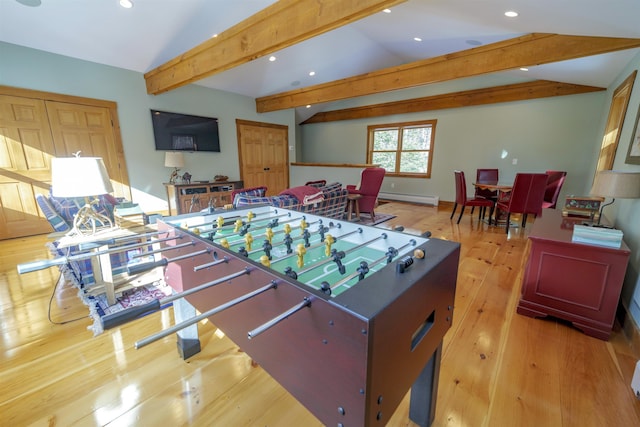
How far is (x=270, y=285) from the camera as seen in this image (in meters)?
0.73

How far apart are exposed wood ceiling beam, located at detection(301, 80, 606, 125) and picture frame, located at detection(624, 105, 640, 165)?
3123 millimetres

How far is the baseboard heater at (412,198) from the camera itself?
6.17 metres

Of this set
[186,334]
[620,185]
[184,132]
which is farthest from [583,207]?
[184,132]

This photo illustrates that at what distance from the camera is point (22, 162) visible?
3.48m

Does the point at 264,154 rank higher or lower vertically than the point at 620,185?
higher

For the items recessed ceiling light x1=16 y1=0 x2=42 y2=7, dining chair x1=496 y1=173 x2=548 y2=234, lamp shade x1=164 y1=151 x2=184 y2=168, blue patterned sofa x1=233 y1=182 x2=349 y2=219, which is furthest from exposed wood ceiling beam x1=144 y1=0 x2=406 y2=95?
dining chair x1=496 y1=173 x2=548 y2=234

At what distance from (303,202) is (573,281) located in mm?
2212

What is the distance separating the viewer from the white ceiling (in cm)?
203

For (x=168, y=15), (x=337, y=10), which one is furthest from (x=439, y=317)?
(x=168, y=15)

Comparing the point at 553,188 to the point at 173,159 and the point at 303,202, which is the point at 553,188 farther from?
the point at 173,159

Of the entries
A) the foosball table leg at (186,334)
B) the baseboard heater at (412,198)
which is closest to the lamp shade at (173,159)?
the foosball table leg at (186,334)

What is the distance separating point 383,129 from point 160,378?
684 cm

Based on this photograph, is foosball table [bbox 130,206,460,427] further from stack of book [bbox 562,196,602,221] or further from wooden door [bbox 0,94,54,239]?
wooden door [bbox 0,94,54,239]

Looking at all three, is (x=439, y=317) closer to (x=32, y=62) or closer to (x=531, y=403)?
(x=531, y=403)
